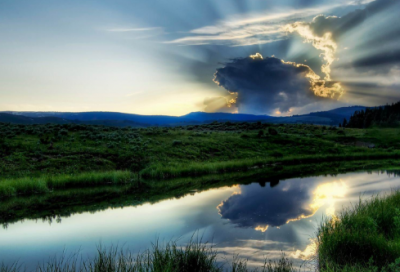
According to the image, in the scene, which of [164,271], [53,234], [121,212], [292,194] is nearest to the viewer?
[164,271]

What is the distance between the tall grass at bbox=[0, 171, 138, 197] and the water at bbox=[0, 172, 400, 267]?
23.6 ft

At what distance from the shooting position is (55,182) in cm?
2397

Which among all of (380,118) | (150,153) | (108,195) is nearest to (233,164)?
(150,153)

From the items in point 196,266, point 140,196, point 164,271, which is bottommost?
point 140,196

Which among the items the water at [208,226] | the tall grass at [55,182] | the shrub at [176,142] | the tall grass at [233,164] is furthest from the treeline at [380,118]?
the tall grass at [55,182]

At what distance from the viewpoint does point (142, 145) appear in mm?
40219

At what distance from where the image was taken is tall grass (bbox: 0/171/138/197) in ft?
70.6

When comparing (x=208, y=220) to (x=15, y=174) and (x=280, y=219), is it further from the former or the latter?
(x=15, y=174)

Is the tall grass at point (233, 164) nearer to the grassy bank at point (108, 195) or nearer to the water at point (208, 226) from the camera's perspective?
the grassy bank at point (108, 195)

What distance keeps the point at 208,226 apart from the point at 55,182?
635 inches

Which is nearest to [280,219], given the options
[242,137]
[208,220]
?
[208,220]

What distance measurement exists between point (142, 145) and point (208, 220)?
25.9 metres

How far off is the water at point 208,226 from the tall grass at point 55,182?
7.19 metres

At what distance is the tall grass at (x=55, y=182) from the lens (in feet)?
70.6
